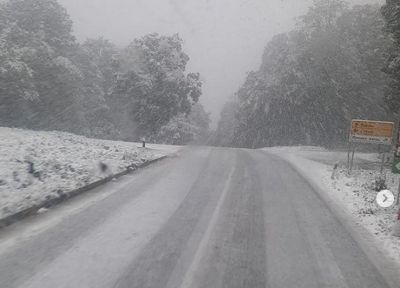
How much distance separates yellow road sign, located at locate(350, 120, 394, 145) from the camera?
1831cm

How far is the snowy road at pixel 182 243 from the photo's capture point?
6875 millimetres

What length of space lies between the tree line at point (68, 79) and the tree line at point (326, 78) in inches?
353

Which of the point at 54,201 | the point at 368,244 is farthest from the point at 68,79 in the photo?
the point at 368,244

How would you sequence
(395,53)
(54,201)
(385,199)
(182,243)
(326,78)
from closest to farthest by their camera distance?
(182,243) < (54,201) < (385,199) < (395,53) < (326,78)

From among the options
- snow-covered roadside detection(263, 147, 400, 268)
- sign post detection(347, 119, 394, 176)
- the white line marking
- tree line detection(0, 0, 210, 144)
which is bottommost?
the white line marking

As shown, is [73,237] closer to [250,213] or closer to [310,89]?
[250,213]

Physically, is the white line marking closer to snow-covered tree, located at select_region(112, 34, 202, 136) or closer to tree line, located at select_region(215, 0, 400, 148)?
snow-covered tree, located at select_region(112, 34, 202, 136)

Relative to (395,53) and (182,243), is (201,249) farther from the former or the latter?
(395,53)

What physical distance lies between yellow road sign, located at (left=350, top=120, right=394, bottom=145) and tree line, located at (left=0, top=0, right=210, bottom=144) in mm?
21780

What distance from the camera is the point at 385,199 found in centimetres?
1348

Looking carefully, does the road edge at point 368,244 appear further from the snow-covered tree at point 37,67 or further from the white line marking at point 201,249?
the snow-covered tree at point 37,67

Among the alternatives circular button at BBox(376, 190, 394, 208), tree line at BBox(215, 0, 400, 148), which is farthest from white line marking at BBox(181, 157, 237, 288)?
tree line at BBox(215, 0, 400, 148)

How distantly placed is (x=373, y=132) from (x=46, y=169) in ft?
42.3

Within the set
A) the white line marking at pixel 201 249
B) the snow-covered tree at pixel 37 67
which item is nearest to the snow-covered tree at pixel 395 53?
the white line marking at pixel 201 249
